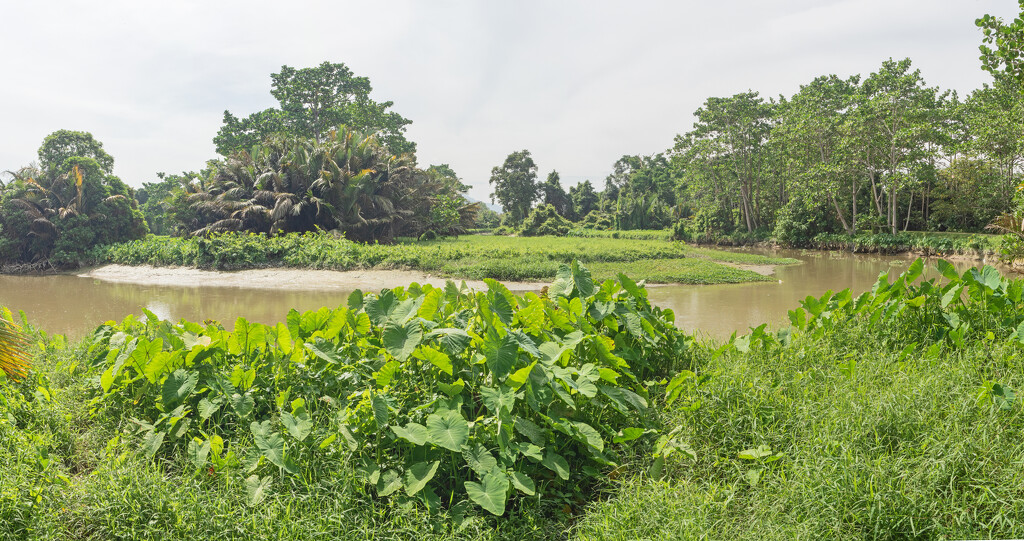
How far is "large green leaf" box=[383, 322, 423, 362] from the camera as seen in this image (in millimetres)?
2553

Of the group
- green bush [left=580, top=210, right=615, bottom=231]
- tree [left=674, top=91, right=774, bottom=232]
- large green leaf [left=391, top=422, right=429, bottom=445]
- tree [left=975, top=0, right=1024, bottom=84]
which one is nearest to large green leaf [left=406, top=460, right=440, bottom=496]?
large green leaf [left=391, top=422, right=429, bottom=445]

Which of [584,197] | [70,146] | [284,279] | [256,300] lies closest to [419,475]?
[256,300]

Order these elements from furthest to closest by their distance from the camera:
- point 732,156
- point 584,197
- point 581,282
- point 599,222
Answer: point 584,197 < point 599,222 < point 732,156 < point 581,282

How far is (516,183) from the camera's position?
164 ft

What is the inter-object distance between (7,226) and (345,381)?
25.1 metres

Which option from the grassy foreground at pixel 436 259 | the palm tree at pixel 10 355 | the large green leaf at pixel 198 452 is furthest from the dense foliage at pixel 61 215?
the large green leaf at pixel 198 452

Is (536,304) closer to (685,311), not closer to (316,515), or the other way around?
(316,515)

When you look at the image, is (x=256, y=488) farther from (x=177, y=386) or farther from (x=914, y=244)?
(x=914, y=244)

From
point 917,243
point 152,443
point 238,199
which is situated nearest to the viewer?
point 152,443

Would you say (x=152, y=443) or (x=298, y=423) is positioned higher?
(x=298, y=423)

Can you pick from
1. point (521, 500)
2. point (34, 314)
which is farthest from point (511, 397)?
point (34, 314)

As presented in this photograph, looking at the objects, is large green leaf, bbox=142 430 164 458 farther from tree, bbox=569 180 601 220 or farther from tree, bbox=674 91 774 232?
tree, bbox=569 180 601 220

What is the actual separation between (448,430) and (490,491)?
30 cm

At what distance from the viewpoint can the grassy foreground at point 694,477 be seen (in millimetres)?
2172
